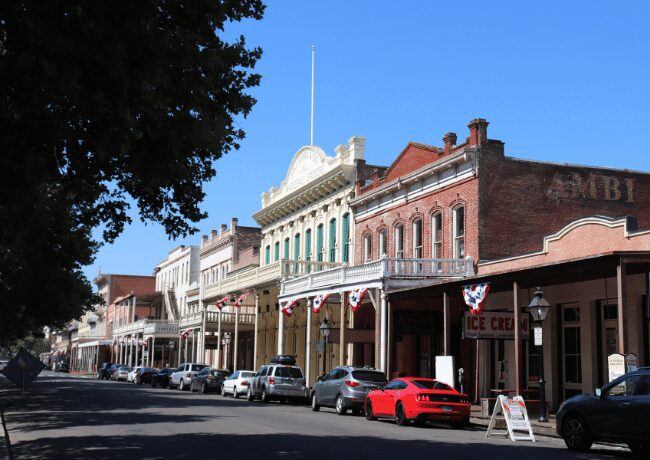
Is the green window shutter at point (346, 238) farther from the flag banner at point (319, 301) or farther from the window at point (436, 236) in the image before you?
the window at point (436, 236)

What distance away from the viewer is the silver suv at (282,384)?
1257 inches

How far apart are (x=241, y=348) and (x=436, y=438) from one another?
4409 centimetres

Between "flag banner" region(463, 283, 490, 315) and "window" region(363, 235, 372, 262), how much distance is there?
13655mm

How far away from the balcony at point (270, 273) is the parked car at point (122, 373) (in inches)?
653

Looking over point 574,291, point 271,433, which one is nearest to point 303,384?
point 574,291

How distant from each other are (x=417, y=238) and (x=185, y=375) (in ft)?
61.8

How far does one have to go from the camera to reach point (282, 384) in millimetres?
31969

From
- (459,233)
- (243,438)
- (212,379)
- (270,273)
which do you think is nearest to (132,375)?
(212,379)

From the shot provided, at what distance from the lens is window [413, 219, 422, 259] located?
112 ft

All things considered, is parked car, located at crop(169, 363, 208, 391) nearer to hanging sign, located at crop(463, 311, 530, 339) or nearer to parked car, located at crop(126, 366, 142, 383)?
parked car, located at crop(126, 366, 142, 383)

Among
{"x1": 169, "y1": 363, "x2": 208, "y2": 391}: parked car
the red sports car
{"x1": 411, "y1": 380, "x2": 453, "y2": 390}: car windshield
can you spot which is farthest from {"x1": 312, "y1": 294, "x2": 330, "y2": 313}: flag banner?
{"x1": 411, "y1": 380, "x2": 453, "y2": 390}: car windshield

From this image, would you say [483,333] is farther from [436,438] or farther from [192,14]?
[192,14]

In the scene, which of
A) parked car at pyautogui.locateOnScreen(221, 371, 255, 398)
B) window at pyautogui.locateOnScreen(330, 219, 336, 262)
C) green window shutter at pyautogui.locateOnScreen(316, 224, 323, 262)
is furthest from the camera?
green window shutter at pyautogui.locateOnScreen(316, 224, 323, 262)

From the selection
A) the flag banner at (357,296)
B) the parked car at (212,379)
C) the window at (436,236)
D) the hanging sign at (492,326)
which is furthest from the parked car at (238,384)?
the hanging sign at (492,326)
